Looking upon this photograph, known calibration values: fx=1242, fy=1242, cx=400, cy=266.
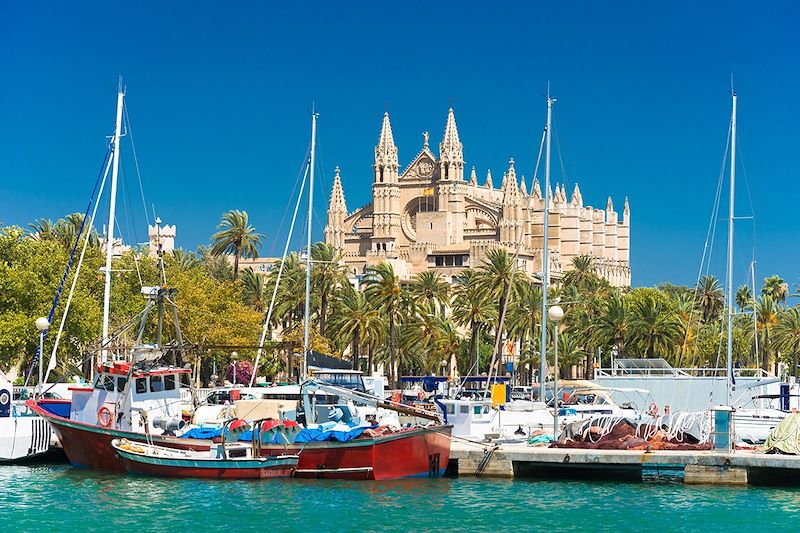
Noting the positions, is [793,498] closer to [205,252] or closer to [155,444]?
[155,444]

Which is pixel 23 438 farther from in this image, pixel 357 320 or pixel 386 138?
pixel 386 138

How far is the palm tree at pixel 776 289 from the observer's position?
4857 inches

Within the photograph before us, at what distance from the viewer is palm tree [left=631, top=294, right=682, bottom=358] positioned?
79625mm

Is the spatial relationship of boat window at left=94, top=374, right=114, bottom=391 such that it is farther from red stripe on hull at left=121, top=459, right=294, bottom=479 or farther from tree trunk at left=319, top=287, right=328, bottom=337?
tree trunk at left=319, top=287, right=328, bottom=337

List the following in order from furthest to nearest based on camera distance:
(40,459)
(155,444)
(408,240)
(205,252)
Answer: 1. (408,240)
2. (205,252)
3. (40,459)
4. (155,444)

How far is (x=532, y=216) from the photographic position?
571 ft

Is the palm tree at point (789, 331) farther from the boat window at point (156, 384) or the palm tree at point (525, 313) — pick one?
the boat window at point (156, 384)

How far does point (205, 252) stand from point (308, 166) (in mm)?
80825

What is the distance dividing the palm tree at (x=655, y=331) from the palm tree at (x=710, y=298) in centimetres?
2148

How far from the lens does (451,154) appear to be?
172 meters

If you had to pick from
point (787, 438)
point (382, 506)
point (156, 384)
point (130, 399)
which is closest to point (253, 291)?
point (156, 384)

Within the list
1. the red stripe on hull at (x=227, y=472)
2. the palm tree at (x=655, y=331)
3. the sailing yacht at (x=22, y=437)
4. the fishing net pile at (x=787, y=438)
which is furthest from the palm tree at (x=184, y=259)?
the fishing net pile at (x=787, y=438)

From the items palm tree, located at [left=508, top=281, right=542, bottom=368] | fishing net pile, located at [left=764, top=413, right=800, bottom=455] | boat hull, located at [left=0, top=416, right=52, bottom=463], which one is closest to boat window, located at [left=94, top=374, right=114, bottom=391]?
boat hull, located at [left=0, top=416, right=52, bottom=463]

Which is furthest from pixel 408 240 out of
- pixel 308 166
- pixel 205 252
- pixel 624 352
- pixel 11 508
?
pixel 11 508
